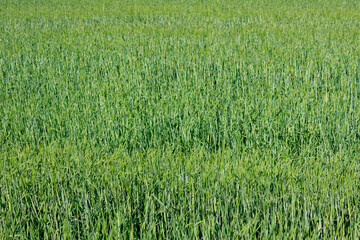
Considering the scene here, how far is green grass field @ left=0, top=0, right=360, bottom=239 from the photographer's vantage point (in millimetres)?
1786

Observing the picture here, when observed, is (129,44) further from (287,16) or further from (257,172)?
(287,16)

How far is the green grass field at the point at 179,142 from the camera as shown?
1.79 m

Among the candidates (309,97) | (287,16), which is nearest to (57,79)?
(309,97)

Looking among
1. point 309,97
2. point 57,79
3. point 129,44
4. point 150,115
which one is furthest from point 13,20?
point 309,97

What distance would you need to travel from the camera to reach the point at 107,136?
3.12 meters

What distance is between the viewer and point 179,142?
2982 millimetres

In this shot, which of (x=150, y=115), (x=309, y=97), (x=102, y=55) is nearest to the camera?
(x=150, y=115)

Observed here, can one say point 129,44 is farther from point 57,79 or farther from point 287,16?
point 287,16

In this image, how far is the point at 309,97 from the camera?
143 inches

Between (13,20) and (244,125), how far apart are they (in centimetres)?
899

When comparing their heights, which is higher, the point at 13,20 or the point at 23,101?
the point at 13,20

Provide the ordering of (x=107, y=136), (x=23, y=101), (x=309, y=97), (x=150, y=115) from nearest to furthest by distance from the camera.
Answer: (x=107, y=136) → (x=150, y=115) → (x=309, y=97) → (x=23, y=101)

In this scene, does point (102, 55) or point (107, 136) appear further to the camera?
point (102, 55)

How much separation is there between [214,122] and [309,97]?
3.48ft
